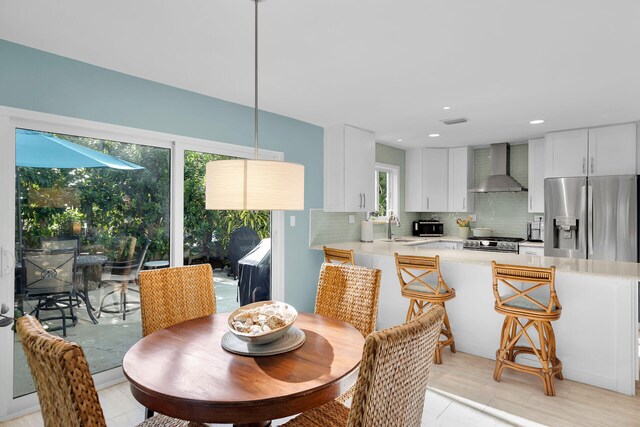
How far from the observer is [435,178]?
588cm

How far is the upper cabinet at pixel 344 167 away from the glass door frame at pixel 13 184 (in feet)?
5.43

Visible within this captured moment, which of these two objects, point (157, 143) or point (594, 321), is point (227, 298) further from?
point (594, 321)

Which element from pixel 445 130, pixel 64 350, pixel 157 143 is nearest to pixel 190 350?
pixel 64 350

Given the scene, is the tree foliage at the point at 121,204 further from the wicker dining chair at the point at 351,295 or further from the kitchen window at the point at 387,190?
the kitchen window at the point at 387,190

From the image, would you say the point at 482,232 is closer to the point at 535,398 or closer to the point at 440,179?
the point at 440,179

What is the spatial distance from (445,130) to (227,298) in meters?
3.26

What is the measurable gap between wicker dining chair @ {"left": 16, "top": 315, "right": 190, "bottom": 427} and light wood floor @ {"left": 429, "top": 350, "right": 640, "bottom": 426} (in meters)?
2.40

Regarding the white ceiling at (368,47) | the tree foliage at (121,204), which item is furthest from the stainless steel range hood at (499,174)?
the tree foliage at (121,204)

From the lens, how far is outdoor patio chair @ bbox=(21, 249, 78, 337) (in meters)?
2.51

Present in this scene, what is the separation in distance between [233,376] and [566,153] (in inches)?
190

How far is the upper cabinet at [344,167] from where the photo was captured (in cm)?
441

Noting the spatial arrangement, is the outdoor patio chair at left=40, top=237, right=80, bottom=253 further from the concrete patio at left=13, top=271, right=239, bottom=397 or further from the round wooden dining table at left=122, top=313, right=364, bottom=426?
the round wooden dining table at left=122, top=313, right=364, bottom=426

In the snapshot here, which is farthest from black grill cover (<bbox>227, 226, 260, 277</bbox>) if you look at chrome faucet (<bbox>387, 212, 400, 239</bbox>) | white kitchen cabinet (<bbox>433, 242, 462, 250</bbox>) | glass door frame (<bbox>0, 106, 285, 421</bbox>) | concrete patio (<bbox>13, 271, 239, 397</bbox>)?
white kitchen cabinet (<bbox>433, 242, 462, 250</bbox>)

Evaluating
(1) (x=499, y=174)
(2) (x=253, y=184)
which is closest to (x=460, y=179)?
(1) (x=499, y=174)
